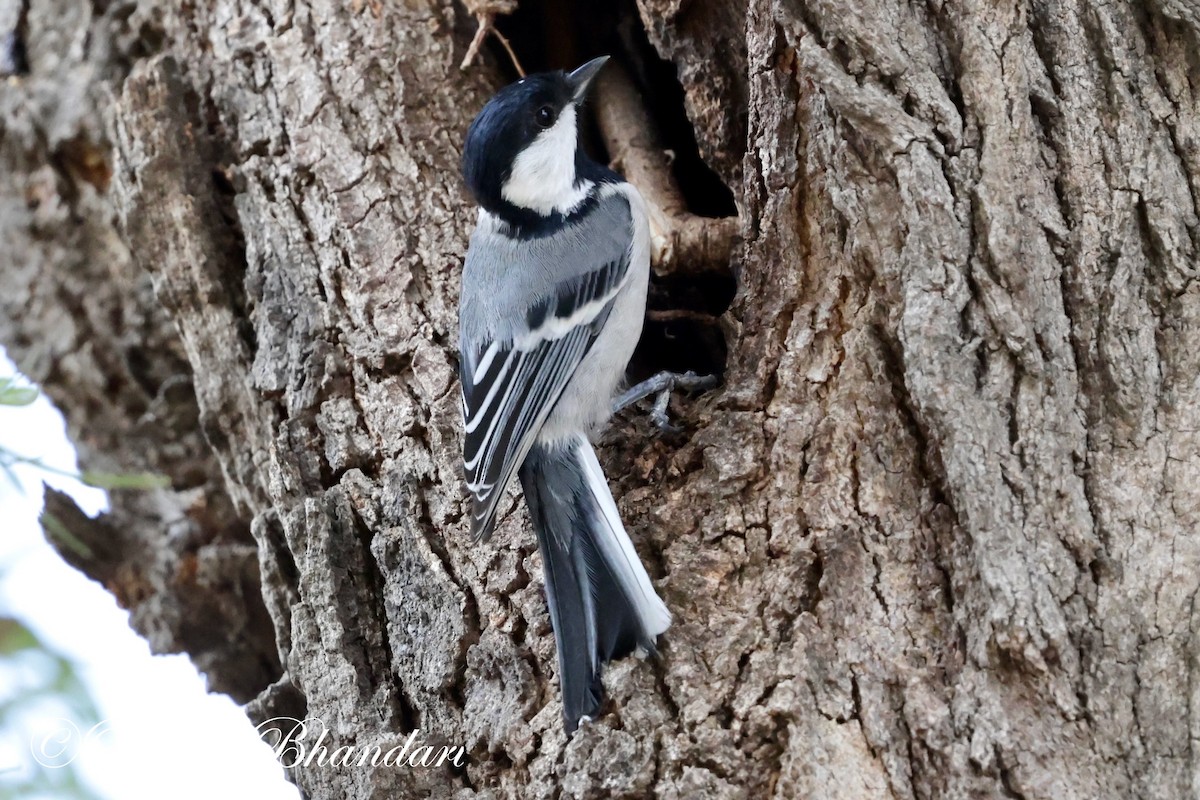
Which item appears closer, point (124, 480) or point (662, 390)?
point (124, 480)

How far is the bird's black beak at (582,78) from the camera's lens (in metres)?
2.51

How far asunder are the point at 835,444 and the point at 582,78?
118 centimetres

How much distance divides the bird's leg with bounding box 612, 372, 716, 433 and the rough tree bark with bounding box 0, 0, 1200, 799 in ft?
0.23

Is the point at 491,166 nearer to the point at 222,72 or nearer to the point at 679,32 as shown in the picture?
the point at 679,32

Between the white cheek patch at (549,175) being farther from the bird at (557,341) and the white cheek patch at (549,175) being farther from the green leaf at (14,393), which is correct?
the green leaf at (14,393)

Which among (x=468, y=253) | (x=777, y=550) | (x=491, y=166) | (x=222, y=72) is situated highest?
(x=222, y=72)

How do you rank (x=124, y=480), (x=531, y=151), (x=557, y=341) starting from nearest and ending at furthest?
(x=124, y=480)
(x=557, y=341)
(x=531, y=151)

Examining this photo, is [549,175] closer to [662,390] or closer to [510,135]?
[510,135]

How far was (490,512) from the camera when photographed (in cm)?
188

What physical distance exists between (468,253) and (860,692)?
4.08ft

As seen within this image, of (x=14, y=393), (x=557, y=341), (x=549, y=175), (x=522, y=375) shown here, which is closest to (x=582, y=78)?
(x=549, y=175)

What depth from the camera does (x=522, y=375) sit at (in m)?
2.20

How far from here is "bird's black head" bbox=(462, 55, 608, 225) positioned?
7.52ft

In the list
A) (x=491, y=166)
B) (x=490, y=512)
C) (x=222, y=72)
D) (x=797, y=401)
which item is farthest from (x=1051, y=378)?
(x=222, y=72)
